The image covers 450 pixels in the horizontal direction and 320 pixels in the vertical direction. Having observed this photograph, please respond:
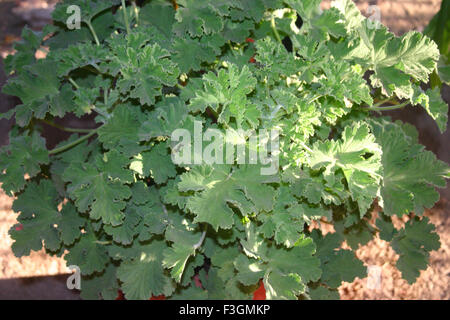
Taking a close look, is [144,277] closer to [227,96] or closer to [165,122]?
[165,122]

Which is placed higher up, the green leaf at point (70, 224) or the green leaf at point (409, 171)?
the green leaf at point (409, 171)

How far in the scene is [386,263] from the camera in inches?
69.8

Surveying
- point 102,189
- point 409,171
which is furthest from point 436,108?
point 102,189

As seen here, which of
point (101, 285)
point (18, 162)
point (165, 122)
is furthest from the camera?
point (101, 285)

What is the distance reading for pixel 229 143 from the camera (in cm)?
99

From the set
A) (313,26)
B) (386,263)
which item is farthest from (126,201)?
(386,263)

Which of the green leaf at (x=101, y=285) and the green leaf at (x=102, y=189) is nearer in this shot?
the green leaf at (x=102, y=189)

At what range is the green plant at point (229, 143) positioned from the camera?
1.06 metres

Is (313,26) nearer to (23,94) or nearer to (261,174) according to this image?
(261,174)

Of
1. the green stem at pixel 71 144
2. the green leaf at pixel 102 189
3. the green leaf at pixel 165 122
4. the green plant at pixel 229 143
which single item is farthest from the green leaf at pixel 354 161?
the green stem at pixel 71 144

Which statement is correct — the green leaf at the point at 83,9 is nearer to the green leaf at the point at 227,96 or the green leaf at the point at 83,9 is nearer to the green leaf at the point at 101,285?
the green leaf at the point at 227,96

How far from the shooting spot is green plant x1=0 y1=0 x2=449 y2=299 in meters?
1.06

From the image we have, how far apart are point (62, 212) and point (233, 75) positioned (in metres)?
0.61

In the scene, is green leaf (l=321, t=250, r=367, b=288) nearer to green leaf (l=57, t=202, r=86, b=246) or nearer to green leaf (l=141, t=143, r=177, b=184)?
green leaf (l=141, t=143, r=177, b=184)
